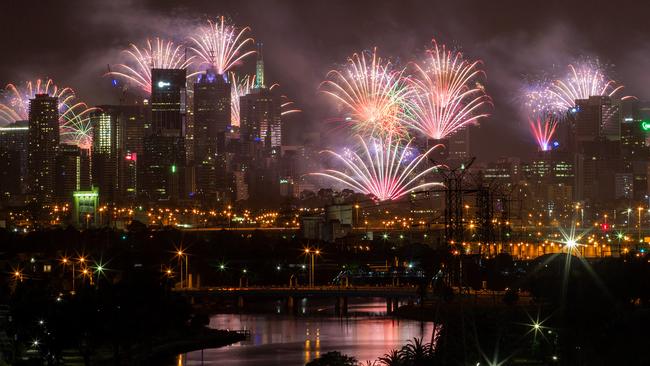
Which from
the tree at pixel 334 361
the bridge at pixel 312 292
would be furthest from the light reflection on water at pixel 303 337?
the tree at pixel 334 361

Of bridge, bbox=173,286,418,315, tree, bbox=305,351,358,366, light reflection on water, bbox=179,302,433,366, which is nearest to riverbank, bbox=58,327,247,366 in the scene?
light reflection on water, bbox=179,302,433,366

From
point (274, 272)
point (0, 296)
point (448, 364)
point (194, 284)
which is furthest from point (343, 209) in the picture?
point (448, 364)

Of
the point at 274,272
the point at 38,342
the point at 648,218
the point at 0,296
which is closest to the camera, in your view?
the point at 38,342

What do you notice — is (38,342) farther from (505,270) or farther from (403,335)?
(505,270)

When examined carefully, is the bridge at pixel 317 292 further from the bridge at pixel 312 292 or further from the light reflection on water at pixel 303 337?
the light reflection on water at pixel 303 337

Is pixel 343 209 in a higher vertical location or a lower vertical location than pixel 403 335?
higher

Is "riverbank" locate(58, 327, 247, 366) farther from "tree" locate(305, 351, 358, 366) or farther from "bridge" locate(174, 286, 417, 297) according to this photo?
"bridge" locate(174, 286, 417, 297)

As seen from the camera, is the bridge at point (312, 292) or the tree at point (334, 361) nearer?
the tree at point (334, 361)

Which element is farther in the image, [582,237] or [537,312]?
[582,237]
